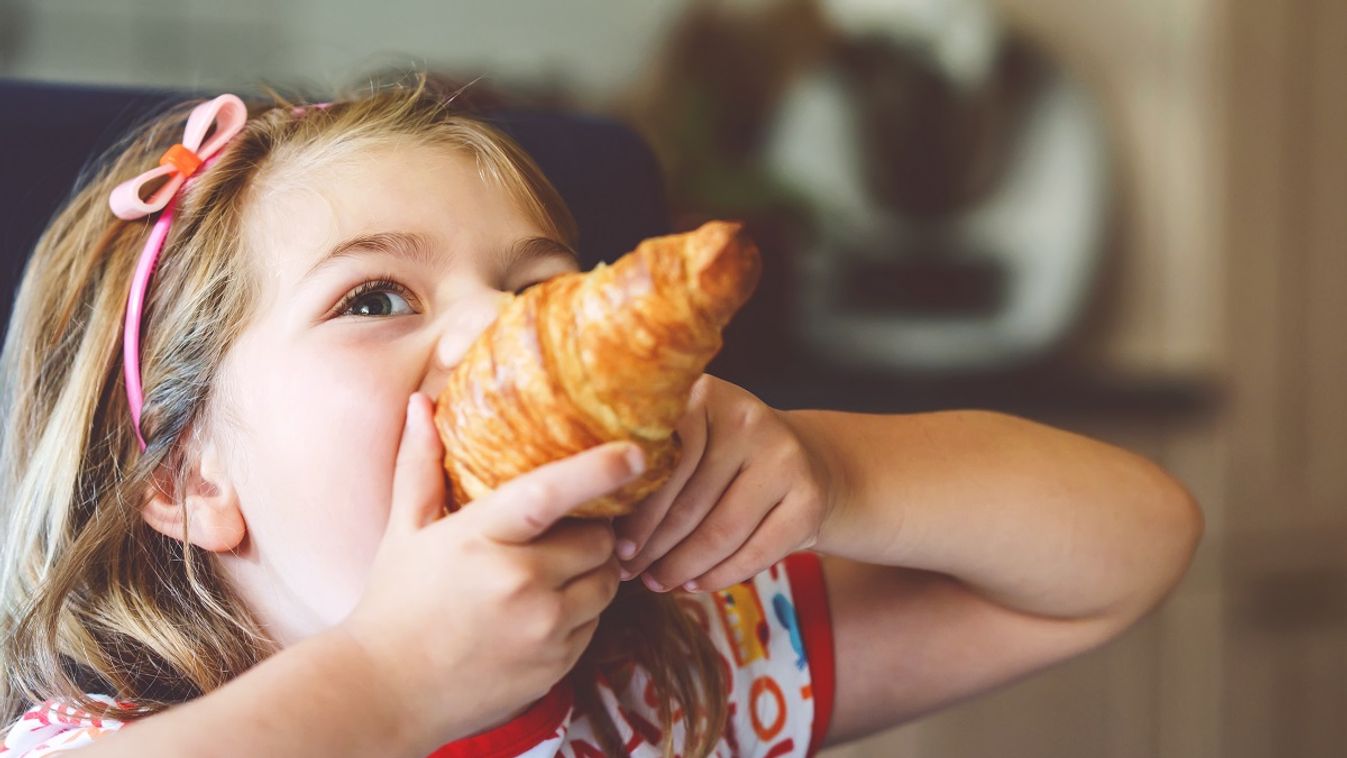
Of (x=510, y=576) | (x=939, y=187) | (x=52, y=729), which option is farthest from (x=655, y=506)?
(x=939, y=187)

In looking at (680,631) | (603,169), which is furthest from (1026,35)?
(680,631)

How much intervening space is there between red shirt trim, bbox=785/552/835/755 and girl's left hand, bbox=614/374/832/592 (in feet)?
1.00

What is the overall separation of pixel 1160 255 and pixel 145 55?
7.08 feet

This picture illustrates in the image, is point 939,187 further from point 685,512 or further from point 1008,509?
point 685,512

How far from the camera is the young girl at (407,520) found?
676mm

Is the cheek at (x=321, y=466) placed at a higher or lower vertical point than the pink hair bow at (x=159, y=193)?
lower

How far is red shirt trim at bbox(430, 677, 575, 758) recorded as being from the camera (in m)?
0.91

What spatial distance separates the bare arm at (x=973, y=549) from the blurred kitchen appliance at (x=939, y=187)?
4.75ft

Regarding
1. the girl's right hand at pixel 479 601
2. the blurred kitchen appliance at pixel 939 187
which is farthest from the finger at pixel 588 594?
the blurred kitchen appliance at pixel 939 187

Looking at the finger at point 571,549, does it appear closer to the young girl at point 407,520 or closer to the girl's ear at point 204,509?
the young girl at point 407,520

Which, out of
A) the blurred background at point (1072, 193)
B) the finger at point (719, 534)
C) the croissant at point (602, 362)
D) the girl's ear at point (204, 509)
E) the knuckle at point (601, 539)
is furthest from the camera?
the blurred background at point (1072, 193)

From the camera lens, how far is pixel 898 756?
216 cm

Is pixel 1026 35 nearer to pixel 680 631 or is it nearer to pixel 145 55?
pixel 145 55

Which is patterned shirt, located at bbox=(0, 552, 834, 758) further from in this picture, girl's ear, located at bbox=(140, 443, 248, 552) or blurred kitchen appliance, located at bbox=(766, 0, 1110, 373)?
blurred kitchen appliance, located at bbox=(766, 0, 1110, 373)
